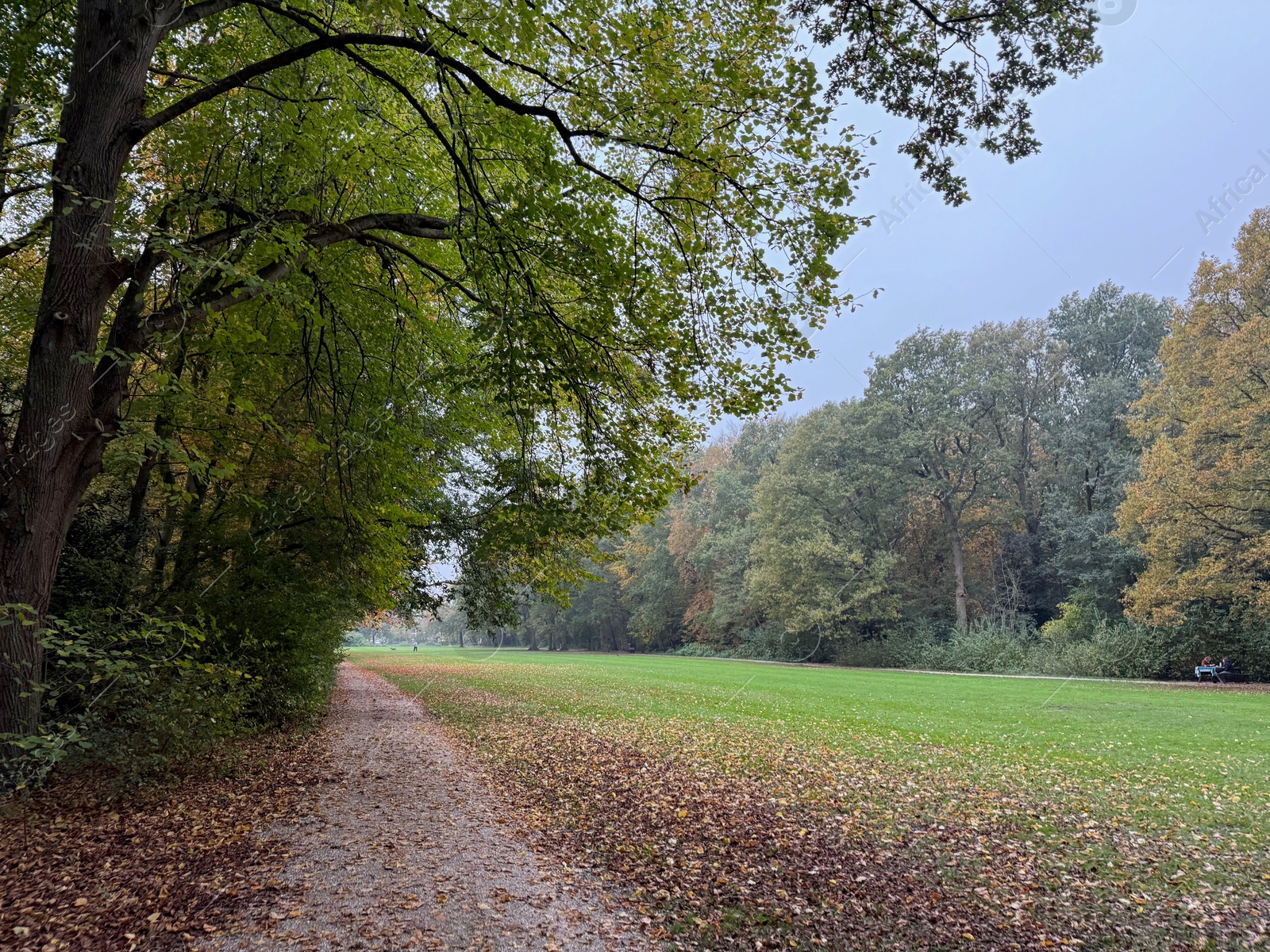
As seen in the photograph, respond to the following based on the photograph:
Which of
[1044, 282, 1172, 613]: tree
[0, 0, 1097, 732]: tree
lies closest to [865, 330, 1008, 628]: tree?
[1044, 282, 1172, 613]: tree

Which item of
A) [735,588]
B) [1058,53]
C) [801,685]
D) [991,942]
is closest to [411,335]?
[1058,53]

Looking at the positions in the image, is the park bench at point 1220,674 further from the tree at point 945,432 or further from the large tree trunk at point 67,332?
the large tree trunk at point 67,332

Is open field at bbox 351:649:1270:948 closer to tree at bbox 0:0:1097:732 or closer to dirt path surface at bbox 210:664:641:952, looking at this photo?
dirt path surface at bbox 210:664:641:952

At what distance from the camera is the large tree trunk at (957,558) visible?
3684cm

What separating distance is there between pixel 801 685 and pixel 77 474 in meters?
21.5

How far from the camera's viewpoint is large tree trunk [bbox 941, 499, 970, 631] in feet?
121

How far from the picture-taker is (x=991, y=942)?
4.21 m

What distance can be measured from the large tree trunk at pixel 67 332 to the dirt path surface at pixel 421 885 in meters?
2.76

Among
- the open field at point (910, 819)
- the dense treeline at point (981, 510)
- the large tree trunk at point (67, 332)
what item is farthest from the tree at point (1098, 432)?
the large tree trunk at point (67, 332)

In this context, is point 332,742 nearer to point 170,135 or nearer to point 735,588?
point 170,135

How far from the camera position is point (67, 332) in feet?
17.6

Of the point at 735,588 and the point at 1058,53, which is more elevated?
the point at 1058,53

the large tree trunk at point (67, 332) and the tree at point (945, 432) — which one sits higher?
the tree at point (945, 432)

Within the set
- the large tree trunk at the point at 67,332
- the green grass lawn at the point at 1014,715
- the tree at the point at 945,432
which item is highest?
the tree at the point at 945,432
